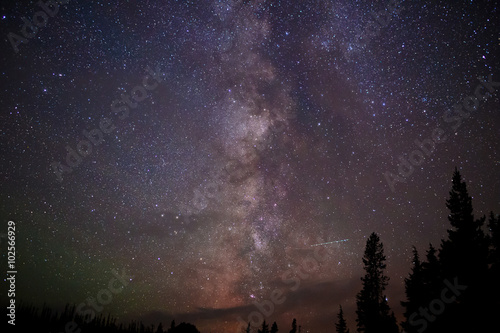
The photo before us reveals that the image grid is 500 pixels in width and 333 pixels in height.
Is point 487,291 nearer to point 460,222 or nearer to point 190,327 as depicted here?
point 460,222

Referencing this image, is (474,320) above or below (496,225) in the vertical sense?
below

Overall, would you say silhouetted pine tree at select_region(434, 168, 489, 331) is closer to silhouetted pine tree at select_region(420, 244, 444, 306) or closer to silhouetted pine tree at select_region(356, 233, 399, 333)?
silhouetted pine tree at select_region(420, 244, 444, 306)

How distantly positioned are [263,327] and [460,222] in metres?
54.0

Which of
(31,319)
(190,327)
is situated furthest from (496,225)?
(31,319)

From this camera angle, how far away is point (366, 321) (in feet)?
86.5

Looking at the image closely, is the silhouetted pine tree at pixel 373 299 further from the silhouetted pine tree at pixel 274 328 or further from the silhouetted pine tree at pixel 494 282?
the silhouetted pine tree at pixel 274 328

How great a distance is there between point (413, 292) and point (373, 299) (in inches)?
151

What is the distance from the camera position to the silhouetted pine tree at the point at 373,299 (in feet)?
83.0

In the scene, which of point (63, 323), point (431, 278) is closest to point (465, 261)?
point (431, 278)

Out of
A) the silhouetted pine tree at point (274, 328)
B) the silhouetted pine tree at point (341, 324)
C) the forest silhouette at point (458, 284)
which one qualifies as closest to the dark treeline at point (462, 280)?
the forest silhouette at point (458, 284)

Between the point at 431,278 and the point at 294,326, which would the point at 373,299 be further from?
the point at 294,326

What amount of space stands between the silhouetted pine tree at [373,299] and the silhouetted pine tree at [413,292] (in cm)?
191

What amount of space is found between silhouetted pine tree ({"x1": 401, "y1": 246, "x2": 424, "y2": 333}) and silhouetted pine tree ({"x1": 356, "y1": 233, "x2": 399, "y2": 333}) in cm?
191

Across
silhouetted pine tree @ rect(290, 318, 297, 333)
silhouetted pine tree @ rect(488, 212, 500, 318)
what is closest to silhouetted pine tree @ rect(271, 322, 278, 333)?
silhouetted pine tree @ rect(290, 318, 297, 333)
